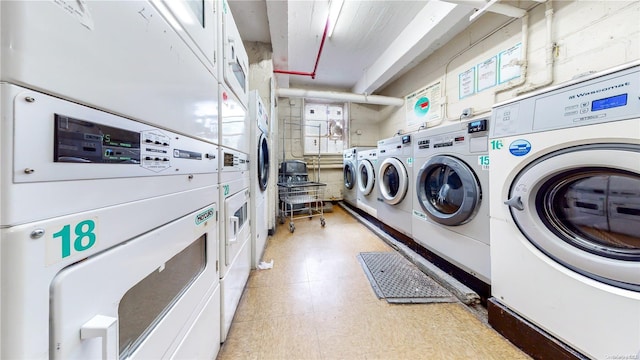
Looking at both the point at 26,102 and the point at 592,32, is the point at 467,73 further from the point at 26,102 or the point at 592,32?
the point at 26,102

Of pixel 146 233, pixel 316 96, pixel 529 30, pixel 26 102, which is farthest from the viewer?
pixel 316 96

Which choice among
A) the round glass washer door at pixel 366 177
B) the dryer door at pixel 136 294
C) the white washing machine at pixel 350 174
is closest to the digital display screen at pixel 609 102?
the dryer door at pixel 136 294

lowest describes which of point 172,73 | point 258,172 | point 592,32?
point 258,172

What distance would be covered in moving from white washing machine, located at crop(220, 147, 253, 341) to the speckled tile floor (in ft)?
0.53

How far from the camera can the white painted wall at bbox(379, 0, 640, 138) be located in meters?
1.43

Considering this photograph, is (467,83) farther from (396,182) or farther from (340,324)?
(340,324)

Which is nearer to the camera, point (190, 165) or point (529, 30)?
point (190, 165)

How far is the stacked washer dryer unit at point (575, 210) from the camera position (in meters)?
0.70

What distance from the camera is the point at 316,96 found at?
12.2ft

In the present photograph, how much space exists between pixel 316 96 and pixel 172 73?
3.35 meters

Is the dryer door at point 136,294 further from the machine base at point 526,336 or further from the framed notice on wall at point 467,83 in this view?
the framed notice on wall at point 467,83

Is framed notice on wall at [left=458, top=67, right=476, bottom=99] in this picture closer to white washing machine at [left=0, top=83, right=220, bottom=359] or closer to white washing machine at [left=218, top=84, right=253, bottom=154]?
white washing machine at [left=218, top=84, right=253, bottom=154]

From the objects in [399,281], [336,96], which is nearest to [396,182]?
[399,281]

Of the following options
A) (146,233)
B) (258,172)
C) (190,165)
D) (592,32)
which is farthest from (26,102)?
(592,32)
